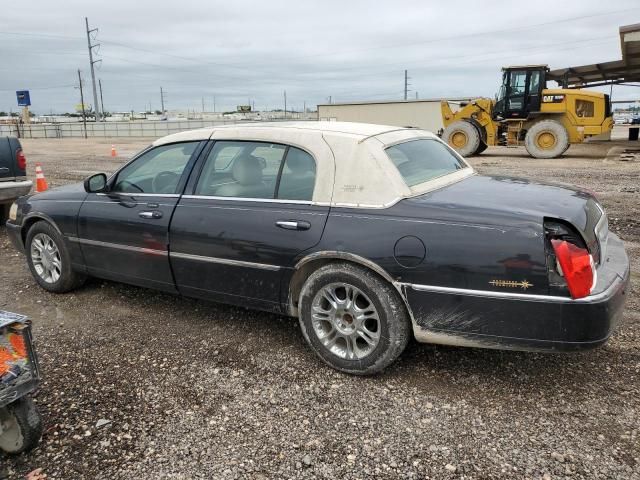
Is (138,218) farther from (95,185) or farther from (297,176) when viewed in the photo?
(297,176)

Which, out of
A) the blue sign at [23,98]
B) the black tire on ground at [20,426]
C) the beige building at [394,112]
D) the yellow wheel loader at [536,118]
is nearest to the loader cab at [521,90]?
the yellow wheel loader at [536,118]

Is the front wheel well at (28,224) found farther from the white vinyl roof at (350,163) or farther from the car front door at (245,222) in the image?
the white vinyl roof at (350,163)

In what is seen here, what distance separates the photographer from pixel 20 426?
2.62 m

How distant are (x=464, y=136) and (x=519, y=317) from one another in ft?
54.9

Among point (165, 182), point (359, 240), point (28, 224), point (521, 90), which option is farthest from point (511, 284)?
point (521, 90)

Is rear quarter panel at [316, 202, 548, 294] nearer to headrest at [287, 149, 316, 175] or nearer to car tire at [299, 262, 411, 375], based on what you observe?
car tire at [299, 262, 411, 375]

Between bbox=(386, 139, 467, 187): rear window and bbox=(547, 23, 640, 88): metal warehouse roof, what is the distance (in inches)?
616

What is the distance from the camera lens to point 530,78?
17828 millimetres

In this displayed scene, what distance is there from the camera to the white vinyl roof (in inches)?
130

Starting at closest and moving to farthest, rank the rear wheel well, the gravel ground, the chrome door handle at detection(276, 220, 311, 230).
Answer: the gravel ground < the rear wheel well < the chrome door handle at detection(276, 220, 311, 230)

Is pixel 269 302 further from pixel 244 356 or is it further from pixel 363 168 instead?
pixel 363 168

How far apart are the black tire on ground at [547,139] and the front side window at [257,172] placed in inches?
637

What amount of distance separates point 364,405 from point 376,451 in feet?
1.39

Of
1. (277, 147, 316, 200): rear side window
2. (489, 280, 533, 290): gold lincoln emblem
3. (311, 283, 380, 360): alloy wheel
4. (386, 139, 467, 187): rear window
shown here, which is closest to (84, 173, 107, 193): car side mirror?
(277, 147, 316, 200): rear side window
